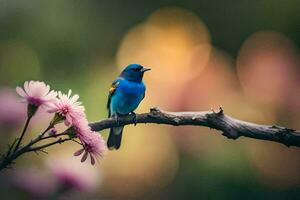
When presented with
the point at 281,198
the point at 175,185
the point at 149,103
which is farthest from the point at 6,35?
the point at 281,198

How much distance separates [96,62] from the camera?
2623mm

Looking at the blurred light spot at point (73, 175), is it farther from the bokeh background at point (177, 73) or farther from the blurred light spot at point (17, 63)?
the blurred light spot at point (17, 63)

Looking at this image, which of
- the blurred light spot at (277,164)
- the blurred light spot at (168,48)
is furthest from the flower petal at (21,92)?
the blurred light spot at (277,164)

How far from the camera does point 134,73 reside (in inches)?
48.5

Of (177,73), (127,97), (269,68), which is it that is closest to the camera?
(127,97)

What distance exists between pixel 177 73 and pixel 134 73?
49.6 inches

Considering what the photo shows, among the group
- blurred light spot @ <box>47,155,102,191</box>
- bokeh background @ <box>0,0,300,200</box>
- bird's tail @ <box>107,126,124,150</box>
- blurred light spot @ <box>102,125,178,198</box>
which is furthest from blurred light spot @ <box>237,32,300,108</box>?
blurred light spot @ <box>47,155,102,191</box>

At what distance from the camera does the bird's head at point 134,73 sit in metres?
1.21

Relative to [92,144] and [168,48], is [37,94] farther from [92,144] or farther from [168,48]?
[168,48]

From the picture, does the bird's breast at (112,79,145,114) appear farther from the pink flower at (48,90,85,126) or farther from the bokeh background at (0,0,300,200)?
the bokeh background at (0,0,300,200)

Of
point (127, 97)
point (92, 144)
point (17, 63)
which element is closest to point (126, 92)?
point (127, 97)

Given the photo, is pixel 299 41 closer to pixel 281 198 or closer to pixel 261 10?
pixel 261 10

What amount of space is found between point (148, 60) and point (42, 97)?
1.99 metres

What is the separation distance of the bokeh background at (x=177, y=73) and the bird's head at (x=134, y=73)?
673 millimetres
